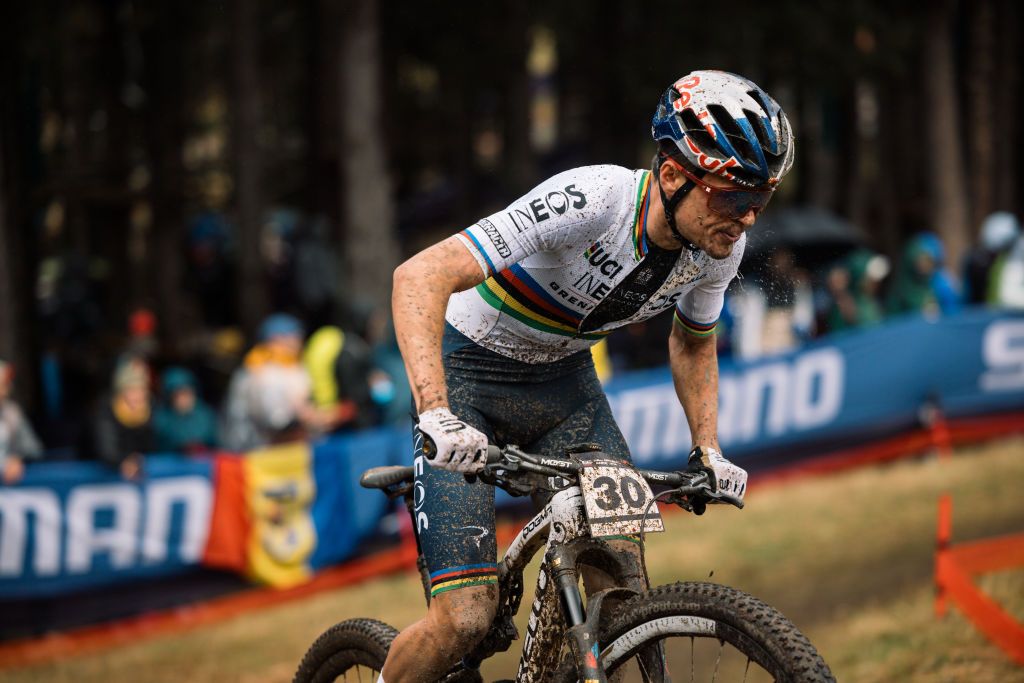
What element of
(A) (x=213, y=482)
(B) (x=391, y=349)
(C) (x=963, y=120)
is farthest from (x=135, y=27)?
(C) (x=963, y=120)

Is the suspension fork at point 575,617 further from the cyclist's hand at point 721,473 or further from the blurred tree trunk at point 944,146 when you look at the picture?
the blurred tree trunk at point 944,146

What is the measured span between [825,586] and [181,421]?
6118 millimetres

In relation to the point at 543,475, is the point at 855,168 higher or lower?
higher

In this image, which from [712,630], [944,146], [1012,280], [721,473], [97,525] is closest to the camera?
[712,630]

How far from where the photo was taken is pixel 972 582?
7875 mm

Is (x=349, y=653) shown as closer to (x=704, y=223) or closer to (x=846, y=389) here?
(x=704, y=223)

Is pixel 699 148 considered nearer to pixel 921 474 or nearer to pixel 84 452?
pixel 84 452

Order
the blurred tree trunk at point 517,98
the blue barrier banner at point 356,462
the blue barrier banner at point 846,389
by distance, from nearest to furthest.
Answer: the blue barrier banner at point 356,462, the blue barrier banner at point 846,389, the blurred tree trunk at point 517,98

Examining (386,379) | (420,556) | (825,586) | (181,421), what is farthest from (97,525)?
(420,556)

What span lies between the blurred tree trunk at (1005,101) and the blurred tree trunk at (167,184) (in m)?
14.8

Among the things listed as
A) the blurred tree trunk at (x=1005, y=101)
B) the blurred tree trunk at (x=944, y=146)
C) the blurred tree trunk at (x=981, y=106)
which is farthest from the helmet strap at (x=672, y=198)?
the blurred tree trunk at (x=1005, y=101)

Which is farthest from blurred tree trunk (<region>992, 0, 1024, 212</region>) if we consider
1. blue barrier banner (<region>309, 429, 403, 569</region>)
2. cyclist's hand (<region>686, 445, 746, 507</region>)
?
cyclist's hand (<region>686, 445, 746, 507</region>)

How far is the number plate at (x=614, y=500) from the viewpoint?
12.8ft

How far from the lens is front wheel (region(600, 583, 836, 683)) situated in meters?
3.50
